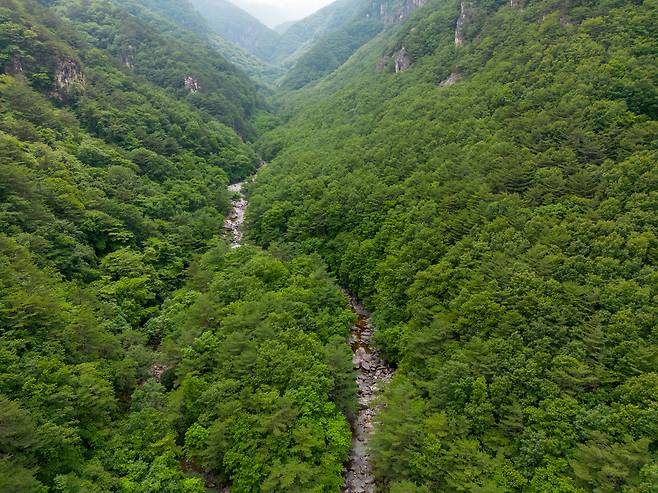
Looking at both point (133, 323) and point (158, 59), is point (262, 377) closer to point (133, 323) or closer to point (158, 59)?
point (133, 323)

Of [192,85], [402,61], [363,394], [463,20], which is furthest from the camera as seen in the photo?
[192,85]

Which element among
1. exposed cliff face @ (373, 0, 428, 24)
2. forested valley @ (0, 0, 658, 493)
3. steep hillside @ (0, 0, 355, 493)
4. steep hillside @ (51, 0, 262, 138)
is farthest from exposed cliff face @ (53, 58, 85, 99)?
exposed cliff face @ (373, 0, 428, 24)

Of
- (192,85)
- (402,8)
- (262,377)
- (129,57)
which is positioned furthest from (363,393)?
(402,8)

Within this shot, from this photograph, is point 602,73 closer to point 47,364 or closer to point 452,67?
point 452,67

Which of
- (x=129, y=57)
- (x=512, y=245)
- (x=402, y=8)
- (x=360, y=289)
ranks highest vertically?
(x=129, y=57)

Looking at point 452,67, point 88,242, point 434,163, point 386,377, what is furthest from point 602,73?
point 88,242

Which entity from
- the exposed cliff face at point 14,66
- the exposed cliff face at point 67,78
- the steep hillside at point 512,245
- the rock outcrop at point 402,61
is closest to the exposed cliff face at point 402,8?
the rock outcrop at point 402,61
